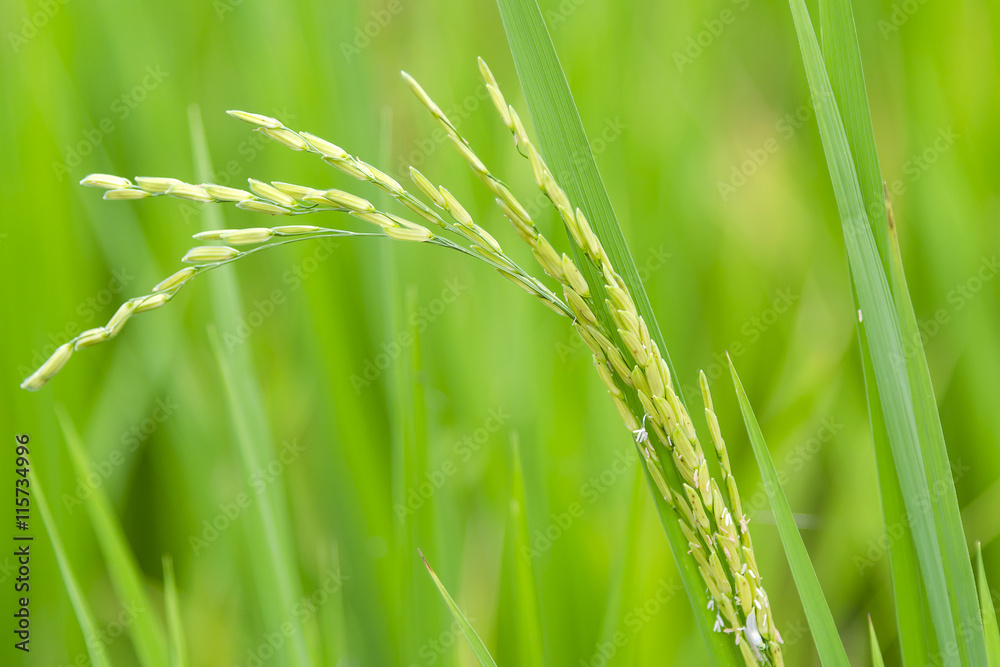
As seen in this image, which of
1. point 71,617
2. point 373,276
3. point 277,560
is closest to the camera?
point 277,560

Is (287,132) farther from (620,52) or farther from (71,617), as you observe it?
(620,52)

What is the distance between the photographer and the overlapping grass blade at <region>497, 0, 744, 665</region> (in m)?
0.48

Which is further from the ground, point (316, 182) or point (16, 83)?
point (16, 83)

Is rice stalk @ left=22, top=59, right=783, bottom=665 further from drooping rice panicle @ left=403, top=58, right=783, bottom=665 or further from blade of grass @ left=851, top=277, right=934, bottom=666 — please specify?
blade of grass @ left=851, top=277, right=934, bottom=666

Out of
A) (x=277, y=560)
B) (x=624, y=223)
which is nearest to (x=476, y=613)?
(x=277, y=560)

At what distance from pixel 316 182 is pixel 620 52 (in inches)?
22.6

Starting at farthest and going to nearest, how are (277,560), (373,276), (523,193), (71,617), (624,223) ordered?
1. (523,193)
2. (624,223)
3. (373,276)
4. (71,617)
5. (277,560)

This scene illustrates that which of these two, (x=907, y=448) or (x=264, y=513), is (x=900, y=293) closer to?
(x=907, y=448)

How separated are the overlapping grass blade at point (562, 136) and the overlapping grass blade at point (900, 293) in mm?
169

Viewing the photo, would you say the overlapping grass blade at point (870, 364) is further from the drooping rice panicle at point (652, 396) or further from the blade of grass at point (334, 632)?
the blade of grass at point (334, 632)

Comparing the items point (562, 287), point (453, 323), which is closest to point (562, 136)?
point (562, 287)

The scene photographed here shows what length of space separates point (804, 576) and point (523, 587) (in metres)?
0.27

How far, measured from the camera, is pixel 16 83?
111 centimetres

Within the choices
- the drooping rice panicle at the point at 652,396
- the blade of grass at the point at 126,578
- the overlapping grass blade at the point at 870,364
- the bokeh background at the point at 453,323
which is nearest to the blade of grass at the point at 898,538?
the overlapping grass blade at the point at 870,364
